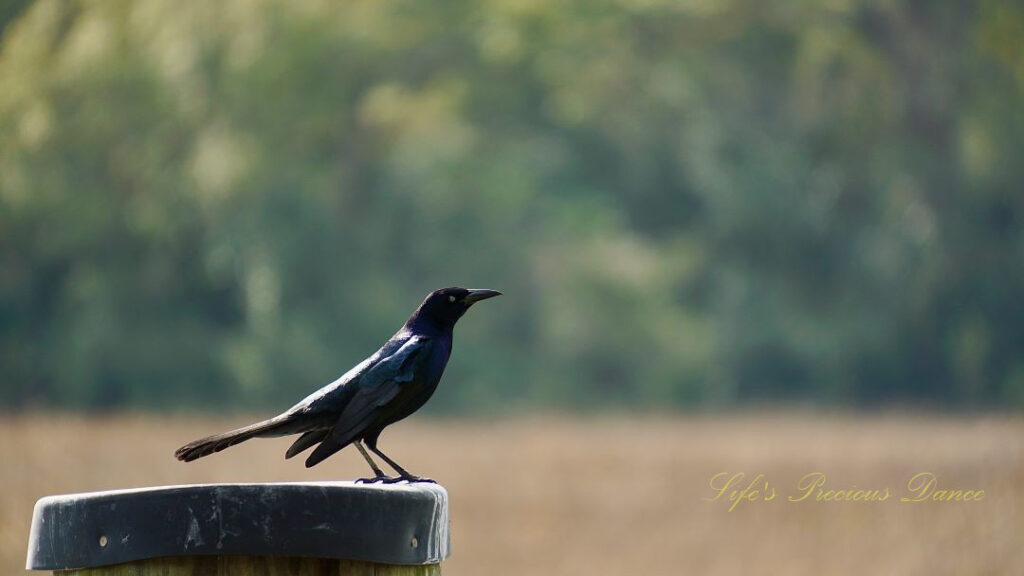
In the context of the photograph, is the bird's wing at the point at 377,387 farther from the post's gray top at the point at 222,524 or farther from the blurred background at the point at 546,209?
the blurred background at the point at 546,209

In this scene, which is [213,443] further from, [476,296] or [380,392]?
[476,296]

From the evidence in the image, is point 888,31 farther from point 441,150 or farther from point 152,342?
point 152,342

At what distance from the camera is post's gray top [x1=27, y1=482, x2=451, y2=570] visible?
6.98 feet

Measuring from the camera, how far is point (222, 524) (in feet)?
6.96

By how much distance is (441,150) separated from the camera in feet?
94.2

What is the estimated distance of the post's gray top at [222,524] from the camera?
2129mm

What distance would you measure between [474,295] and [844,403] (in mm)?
28160

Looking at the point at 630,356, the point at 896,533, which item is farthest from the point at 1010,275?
the point at 896,533

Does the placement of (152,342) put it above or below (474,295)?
below

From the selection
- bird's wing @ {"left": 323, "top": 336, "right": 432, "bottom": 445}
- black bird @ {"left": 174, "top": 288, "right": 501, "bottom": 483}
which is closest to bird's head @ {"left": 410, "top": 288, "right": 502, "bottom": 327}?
black bird @ {"left": 174, "top": 288, "right": 501, "bottom": 483}

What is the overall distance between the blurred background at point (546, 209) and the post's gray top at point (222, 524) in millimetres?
18417

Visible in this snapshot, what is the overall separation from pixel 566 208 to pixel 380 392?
26.6 meters

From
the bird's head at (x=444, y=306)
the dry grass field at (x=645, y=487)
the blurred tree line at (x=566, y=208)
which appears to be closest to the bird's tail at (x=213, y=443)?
the bird's head at (x=444, y=306)

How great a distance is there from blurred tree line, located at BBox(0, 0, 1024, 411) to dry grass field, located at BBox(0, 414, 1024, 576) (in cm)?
1184
